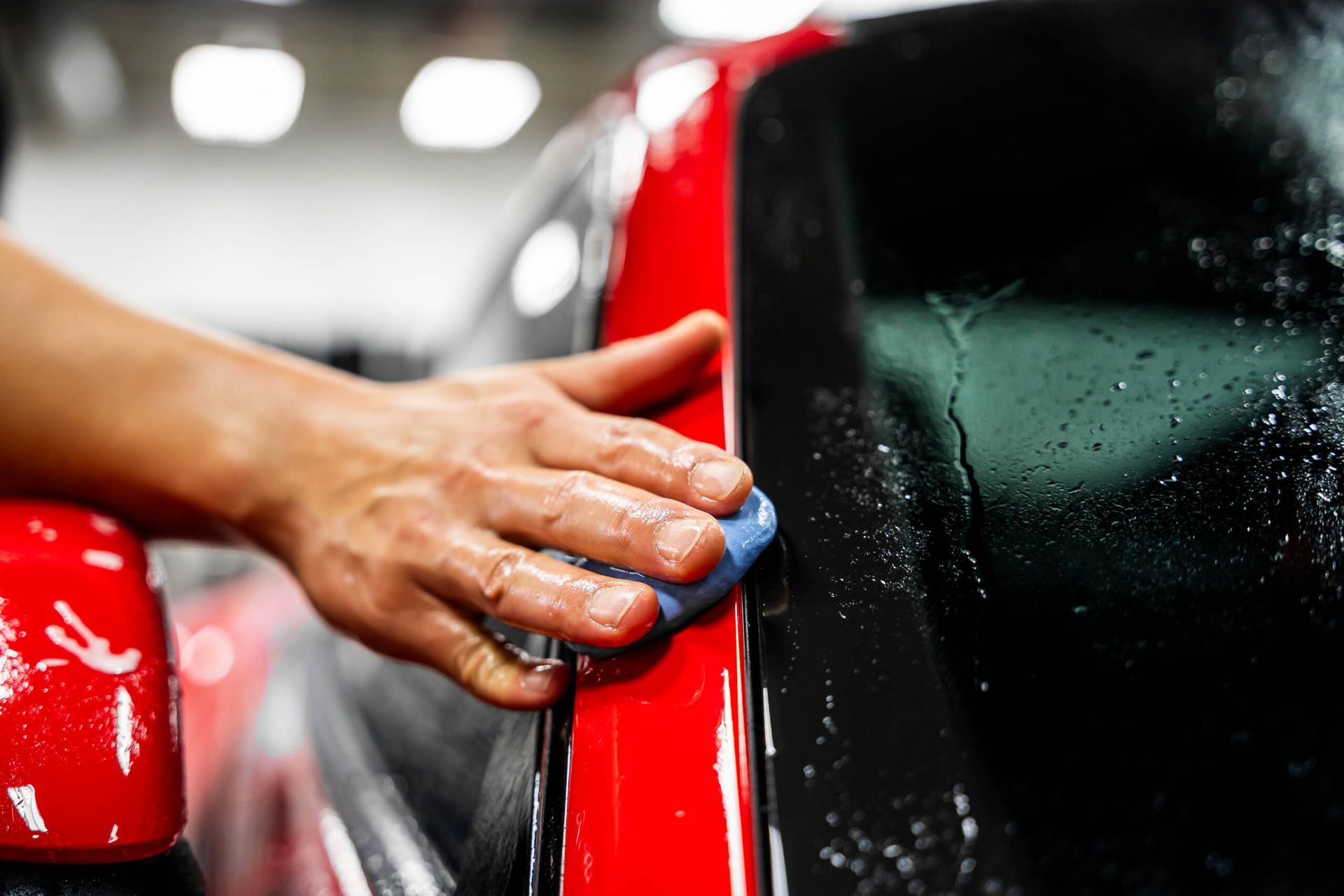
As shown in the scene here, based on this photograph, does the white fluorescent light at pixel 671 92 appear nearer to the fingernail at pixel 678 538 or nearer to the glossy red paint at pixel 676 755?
the glossy red paint at pixel 676 755

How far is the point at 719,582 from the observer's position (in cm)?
60

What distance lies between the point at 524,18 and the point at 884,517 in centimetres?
698

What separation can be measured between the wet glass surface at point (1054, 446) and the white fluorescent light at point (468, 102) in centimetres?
725

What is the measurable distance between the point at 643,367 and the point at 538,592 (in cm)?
21

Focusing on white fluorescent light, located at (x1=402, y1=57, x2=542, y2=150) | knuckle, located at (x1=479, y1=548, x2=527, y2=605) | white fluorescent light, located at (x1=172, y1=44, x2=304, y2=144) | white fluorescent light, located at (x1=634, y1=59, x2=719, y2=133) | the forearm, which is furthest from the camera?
white fluorescent light, located at (x1=402, y1=57, x2=542, y2=150)

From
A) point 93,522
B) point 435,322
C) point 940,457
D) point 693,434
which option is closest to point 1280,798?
point 940,457

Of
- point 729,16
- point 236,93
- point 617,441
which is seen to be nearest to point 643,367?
point 617,441

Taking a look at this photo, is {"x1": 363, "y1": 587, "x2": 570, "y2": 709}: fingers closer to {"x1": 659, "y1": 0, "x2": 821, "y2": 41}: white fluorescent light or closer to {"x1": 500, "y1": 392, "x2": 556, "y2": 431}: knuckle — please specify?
{"x1": 500, "y1": 392, "x2": 556, "y2": 431}: knuckle

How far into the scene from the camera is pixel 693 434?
72cm

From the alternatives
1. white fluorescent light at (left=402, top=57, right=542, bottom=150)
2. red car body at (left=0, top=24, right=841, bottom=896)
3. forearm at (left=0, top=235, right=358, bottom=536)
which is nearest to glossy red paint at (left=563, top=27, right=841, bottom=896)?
red car body at (left=0, top=24, right=841, bottom=896)

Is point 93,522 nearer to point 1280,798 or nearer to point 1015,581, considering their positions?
point 1015,581

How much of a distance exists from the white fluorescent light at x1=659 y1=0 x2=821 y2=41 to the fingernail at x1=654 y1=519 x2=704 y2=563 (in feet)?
19.5

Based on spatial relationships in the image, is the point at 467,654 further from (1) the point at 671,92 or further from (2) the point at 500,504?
(1) the point at 671,92

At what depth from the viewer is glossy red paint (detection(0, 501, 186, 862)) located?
0.54 metres
